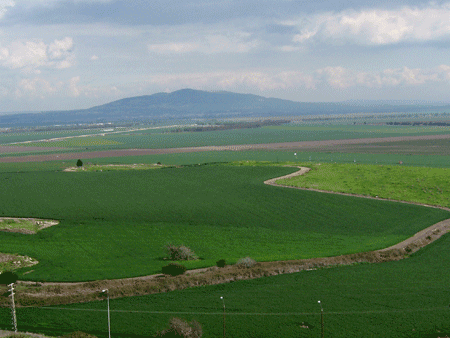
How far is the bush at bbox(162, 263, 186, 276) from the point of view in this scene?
50219 millimetres

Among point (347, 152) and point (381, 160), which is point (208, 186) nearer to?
point (381, 160)

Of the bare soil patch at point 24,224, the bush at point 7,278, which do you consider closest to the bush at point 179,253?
the bush at point 7,278

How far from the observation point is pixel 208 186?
102 m

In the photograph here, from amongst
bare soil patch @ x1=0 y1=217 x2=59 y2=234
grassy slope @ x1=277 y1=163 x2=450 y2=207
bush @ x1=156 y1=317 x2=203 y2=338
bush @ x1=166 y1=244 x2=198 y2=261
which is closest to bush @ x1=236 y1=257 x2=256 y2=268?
bush @ x1=166 y1=244 x2=198 y2=261

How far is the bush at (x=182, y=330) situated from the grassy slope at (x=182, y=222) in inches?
565

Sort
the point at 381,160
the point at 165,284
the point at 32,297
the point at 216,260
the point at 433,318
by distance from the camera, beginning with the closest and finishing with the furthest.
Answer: the point at 433,318
the point at 32,297
the point at 165,284
the point at 216,260
the point at 381,160

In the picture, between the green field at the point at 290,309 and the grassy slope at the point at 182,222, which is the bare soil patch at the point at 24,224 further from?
the green field at the point at 290,309

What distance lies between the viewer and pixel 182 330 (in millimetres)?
35938

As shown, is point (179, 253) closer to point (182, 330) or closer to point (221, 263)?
point (221, 263)

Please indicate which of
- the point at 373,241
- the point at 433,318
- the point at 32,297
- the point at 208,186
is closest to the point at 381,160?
the point at 208,186

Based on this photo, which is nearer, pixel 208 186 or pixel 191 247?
pixel 191 247

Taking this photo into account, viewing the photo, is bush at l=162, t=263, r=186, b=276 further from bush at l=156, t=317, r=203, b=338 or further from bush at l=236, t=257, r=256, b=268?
bush at l=156, t=317, r=203, b=338

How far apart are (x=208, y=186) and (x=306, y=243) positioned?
138 feet

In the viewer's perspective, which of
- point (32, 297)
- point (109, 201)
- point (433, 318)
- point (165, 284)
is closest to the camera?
point (433, 318)
